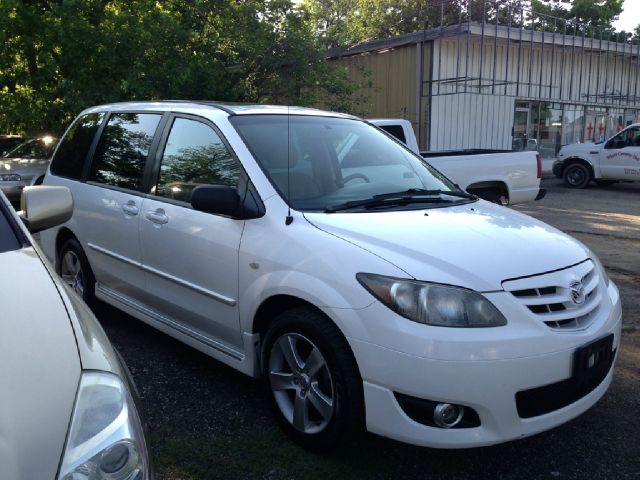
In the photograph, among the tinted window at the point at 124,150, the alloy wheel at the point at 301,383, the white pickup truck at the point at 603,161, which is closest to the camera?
the alloy wheel at the point at 301,383

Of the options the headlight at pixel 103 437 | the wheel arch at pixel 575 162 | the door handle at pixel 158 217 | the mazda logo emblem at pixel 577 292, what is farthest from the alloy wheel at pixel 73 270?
the wheel arch at pixel 575 162

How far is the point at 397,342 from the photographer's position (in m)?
2.58

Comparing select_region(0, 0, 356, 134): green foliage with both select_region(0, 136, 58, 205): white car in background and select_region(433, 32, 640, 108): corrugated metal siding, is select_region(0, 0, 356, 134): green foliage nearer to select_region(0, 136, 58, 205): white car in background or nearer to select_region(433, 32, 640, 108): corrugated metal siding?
select_region(0, 136, 58, 205): white car in background

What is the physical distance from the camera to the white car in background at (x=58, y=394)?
4.75ft

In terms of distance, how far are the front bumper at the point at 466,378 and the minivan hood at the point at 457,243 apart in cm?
27

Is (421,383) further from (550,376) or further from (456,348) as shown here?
(550,376)

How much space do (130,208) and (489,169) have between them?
5525mm

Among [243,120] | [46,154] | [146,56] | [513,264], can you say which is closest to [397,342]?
[513,264]

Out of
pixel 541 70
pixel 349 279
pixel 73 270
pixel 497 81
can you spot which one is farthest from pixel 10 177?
pixel 541 70

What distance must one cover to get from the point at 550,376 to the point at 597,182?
17.0 metres

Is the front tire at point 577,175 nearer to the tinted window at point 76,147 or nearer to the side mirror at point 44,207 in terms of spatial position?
the tinted window at point 76,147

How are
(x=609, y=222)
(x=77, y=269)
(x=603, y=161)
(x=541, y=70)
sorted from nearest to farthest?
1. (x=77, y=269)
2. (x=609, y=222)
3. (x=603, y=161)
4. (x=541, y=70)

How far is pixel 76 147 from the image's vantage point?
5211 mm

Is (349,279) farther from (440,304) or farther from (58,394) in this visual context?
(58,394)
